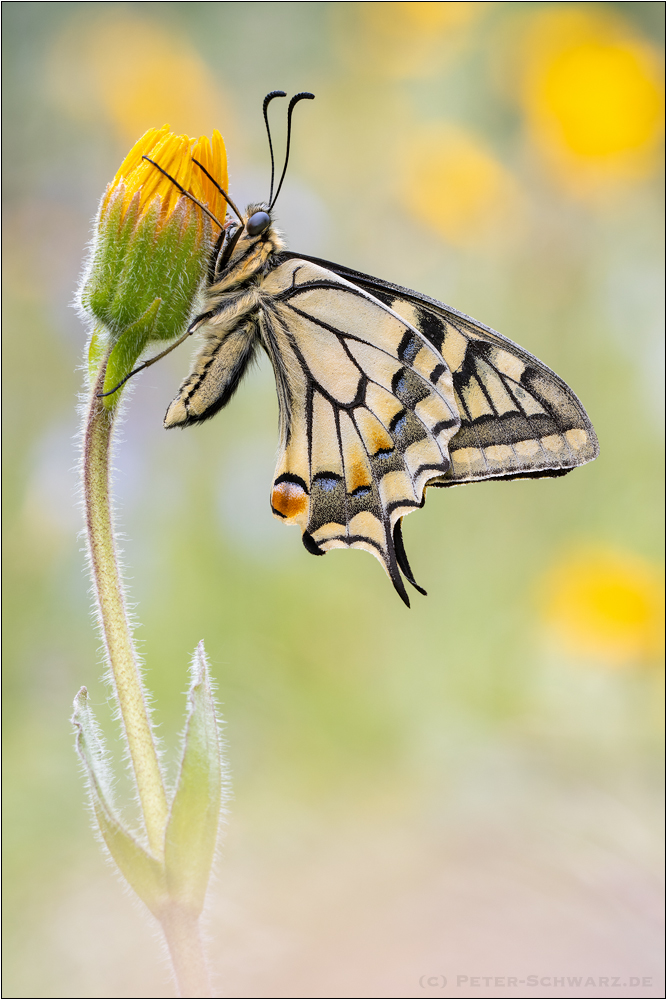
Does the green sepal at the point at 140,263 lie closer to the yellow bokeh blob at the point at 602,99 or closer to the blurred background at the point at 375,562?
the blurred background at the point at 375,562

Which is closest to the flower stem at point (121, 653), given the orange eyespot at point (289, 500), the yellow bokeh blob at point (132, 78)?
the orange eyespot at point (289, 500)

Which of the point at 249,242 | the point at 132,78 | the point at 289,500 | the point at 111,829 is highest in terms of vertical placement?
the point at 132,78

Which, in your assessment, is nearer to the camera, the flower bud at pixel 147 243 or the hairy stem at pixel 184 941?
the hairy stem at pixel 184 941

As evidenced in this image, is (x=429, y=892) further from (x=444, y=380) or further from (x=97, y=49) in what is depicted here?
(x=97, y=49)

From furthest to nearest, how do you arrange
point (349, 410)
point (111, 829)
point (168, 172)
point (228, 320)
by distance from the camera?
point (349, 410) < point (228, 320) < point (168, 172) < point (111, 829)

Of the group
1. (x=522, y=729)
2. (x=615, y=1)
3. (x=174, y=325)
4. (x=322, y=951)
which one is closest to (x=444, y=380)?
(x=174, y=325)

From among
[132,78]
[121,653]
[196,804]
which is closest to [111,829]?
[196,804]

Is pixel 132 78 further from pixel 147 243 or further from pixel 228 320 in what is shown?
pixel 147 243
